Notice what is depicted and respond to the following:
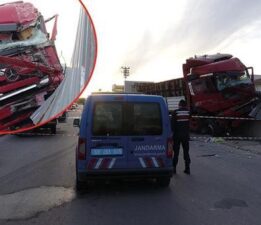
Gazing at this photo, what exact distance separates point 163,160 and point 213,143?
29.1ft

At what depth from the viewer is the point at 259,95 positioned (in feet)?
57.5

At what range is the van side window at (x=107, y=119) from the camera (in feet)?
23.1

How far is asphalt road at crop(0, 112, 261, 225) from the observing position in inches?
215

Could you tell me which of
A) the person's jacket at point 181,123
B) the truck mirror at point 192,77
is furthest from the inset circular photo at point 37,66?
the truck mirror at point 192,77

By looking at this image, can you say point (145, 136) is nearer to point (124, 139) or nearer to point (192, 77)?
point (124, 139)

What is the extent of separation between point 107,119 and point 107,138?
1.04 feet

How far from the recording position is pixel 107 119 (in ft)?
23.4

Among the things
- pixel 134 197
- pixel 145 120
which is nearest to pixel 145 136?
pixel 145 120

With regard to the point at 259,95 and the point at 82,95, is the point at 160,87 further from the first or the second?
the point at 82,95


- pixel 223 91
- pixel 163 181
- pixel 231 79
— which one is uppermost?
pixel 231 79

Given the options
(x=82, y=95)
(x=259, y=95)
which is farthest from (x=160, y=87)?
(x=82, y=95)

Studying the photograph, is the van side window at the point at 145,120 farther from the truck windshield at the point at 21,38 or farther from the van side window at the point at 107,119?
the truck windshield at the point at 21,38

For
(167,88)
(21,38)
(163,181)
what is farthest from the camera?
(167,88)

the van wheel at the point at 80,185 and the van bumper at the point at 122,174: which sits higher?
the van bumper at the point at 122,174
